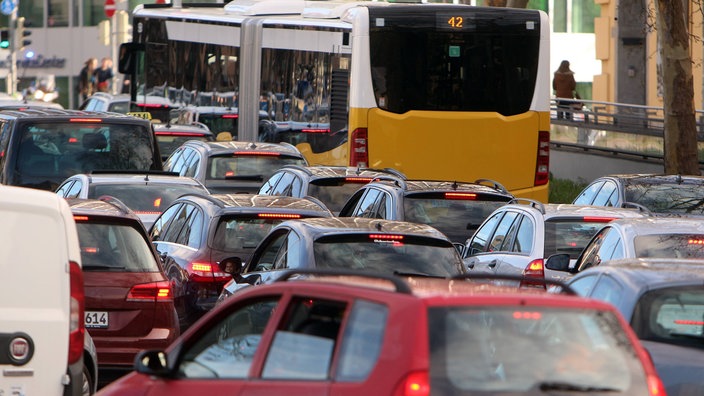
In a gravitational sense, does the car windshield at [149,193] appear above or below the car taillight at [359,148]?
below

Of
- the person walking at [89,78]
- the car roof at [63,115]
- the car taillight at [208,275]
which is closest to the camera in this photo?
the car taillight at [208,275]

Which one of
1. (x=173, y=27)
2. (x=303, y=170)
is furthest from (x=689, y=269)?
(x=173, y=27)

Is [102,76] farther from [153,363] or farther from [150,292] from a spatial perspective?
[153,363]

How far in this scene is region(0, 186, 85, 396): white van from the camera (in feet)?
27.1

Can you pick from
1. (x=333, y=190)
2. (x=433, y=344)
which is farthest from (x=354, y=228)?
(x=333, y=190)

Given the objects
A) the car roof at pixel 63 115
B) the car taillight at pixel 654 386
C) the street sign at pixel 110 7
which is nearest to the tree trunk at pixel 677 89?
the car roof at pixel 63 115

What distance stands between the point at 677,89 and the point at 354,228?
13251mm

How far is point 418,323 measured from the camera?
233 inches

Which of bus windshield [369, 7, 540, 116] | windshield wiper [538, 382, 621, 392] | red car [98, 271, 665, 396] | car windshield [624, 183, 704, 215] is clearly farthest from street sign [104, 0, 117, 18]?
windshield wiper [538, 382, 621, 392]

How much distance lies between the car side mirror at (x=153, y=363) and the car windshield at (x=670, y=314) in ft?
8.79

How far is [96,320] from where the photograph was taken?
38.6 feet

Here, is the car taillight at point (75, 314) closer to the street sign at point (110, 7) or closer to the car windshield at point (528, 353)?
the car windshield at point (528, 353)

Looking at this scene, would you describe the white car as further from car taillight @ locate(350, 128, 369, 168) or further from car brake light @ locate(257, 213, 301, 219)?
car taillight @ locate(350, 128, 369, 168)

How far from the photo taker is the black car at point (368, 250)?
11.5m
